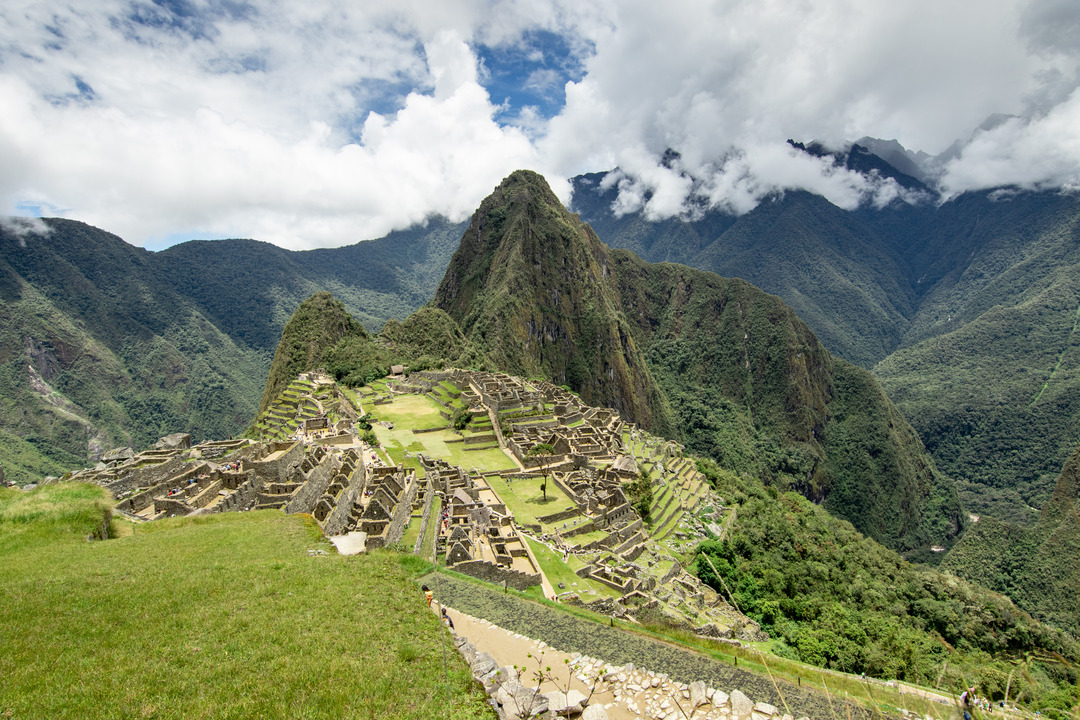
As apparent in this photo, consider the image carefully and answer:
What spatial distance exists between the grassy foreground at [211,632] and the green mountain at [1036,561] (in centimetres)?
6140

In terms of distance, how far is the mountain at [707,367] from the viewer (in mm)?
114562

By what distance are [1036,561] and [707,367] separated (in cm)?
12340

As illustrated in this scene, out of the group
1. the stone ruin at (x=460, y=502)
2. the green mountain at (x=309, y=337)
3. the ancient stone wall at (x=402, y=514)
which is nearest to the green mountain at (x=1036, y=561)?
the stone ruin at (x=460, y=502)

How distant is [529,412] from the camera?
5047cm

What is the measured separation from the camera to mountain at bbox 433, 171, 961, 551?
4510 inches

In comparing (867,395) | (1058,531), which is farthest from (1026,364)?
(1058,531)

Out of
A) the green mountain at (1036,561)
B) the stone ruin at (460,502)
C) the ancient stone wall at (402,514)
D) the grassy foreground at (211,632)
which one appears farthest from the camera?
the green mountain at (1036,561)

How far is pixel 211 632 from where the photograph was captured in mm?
10734

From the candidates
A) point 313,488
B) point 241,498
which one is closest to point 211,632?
point 313,488

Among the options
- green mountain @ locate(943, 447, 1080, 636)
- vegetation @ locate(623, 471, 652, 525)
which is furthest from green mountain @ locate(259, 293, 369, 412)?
green mountain @ locate(943, 447, 1080, 636)

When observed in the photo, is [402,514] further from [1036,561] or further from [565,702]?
[1036,561]

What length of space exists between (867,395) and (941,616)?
125m

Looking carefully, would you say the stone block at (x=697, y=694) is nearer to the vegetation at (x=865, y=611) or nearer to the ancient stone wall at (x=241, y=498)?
the vegetation at (x=865, y=611)

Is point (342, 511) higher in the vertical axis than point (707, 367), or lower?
lower
